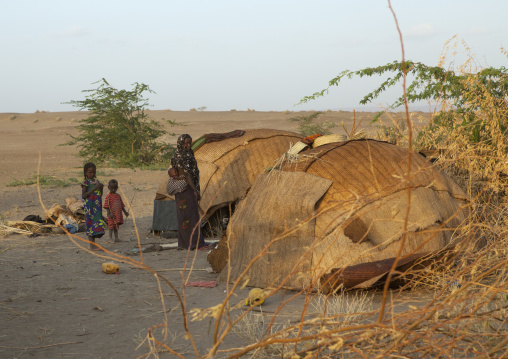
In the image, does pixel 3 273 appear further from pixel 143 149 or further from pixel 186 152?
pixel 143 149

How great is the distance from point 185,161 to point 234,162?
0.89 meters

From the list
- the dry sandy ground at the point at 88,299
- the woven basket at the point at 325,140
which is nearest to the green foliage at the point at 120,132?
the dry sandy ground at the point at 88,299

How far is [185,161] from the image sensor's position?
26.9ft

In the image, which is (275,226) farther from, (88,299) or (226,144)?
(226,144)

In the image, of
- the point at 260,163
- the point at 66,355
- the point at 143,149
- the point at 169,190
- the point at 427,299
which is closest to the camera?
the point at 66,355

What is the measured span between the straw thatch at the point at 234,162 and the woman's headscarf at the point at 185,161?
0.45 m

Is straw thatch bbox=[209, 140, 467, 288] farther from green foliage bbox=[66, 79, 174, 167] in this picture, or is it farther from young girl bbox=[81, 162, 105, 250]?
green foliage bbox=[66, 79, 174, 167]

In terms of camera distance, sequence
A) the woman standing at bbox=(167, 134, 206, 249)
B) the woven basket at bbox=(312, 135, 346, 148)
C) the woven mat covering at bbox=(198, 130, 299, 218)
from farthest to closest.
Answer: the woven mat covering at bbox=(198, 130, 299, 218) < the woman standing at bbox=(167, 134, 206, 249) < the woven basket at bbox=(312, 135, 346, 148)

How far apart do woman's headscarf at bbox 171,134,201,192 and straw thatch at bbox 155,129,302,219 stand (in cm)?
45

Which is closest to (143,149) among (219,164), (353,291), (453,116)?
(219,164)

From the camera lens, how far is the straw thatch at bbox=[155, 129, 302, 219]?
862 cm

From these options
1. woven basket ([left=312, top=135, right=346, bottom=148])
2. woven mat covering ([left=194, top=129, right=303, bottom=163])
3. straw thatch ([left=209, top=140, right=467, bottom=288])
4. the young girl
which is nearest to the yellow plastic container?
straw thatch ([left=209, top=140, right=467, bottom=288])

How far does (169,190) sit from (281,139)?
1961mm

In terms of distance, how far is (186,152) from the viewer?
8.29 meters
